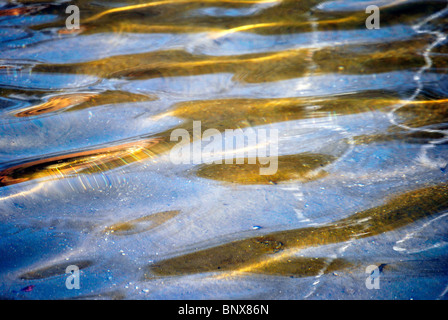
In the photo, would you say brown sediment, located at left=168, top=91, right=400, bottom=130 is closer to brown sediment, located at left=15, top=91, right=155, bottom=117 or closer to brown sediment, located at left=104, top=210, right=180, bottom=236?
brown sediment, located at left=15, top=91, right=155, bottom=117

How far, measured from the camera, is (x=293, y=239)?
59.2 inches

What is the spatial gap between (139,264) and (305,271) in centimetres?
65

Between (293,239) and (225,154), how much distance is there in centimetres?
65

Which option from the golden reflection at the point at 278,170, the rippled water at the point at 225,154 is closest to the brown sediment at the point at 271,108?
the rippled water at the point at 225,154

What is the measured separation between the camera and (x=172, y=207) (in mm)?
1682

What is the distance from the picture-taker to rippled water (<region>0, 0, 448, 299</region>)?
1.41 m

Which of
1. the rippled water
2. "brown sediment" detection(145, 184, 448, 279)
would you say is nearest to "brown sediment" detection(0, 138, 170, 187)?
the rippled water

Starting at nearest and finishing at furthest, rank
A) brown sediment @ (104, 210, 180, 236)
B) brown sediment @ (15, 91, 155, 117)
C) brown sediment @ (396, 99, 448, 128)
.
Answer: brown sediment @ (104, 210, 180, 236) → brown sediment @ (396, 99, 448, 128) → brown sediment @ (15, 91, 155, 117)

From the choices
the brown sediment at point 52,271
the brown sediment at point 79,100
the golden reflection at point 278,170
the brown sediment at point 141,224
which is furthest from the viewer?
the brown sediment at point 79,100

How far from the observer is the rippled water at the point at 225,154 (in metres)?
1.41

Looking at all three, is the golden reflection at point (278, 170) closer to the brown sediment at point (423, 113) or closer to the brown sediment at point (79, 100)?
the brown sediment at point (423, 113)

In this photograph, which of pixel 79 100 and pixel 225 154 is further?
pixel 79 100

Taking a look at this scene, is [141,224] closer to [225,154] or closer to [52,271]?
[52,271]

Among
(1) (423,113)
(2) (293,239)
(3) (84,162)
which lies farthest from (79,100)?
(1) (423,113)
